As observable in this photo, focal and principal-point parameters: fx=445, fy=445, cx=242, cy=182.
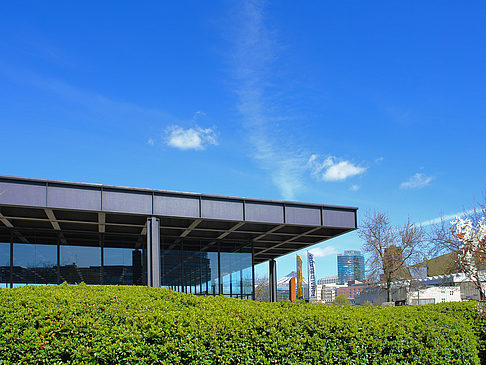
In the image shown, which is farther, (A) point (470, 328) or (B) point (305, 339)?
(A) point (470, 328)

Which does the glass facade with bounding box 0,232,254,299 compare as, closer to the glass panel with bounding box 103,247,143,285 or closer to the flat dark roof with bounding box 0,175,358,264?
the glass panel with bounding box 103,247,143,285

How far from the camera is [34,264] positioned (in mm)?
20844

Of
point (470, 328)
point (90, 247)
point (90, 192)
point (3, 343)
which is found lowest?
point (470, 328)

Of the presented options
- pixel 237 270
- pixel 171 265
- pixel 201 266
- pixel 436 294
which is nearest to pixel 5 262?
pixel 171 265

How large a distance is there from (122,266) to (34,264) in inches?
160

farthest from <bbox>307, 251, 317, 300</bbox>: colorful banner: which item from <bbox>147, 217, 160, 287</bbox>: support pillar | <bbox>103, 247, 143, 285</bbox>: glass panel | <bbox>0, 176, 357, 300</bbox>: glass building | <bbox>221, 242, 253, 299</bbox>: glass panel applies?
<bbox>147, 217, 160, 287</bbox>: support pillar

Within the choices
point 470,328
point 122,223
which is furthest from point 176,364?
point 122,223

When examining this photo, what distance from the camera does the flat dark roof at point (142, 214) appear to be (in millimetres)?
15195

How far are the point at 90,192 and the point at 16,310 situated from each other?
8862mm

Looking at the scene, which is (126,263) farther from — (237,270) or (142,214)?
(142,214)

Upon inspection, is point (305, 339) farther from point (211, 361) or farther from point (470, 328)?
point (470, 328)

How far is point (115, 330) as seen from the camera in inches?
264

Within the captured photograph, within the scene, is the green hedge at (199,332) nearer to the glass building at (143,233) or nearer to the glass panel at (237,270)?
the glass building at (143,233)

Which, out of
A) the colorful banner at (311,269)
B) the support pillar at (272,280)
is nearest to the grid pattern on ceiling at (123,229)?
the support pillar at (272,280)
